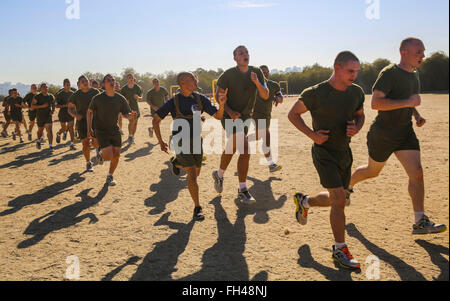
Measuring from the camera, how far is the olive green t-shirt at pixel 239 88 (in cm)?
546

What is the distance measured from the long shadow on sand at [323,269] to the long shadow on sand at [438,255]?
0.78m

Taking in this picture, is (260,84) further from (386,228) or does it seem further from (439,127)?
(439,127)

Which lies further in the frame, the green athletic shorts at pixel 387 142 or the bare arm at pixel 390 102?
the green athletic shorts at pixel 387 142

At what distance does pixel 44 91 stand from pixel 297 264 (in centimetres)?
1058

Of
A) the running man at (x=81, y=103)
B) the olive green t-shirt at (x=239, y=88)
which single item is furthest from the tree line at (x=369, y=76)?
the olive green t-shirt at (x=239, y=88)

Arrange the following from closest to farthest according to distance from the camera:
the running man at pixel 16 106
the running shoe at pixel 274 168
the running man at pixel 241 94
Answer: the running man at pixel 241 94 → the running shoe at pixel 274 168 → the running man at pixel 16 106

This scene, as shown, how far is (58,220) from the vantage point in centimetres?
532

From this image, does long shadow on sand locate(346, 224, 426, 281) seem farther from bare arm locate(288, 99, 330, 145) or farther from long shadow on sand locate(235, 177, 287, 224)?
bare arm locate(288, 99, 330, 145)

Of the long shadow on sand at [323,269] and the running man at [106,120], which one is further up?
the running man at [106,120]

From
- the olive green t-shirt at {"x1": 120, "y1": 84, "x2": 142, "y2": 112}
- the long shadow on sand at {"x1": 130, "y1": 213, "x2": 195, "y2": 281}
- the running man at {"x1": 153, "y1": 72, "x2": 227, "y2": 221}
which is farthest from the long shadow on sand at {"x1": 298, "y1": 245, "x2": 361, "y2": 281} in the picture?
the olive green t-shirt at {"x1": 120, "y1": 84, "x2": 142, "y2": 112}

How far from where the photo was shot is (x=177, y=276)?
11.5 ft

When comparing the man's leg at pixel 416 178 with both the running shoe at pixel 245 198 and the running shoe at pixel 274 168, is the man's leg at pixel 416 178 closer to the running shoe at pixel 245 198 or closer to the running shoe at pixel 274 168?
the running shoe at pixel 245 198

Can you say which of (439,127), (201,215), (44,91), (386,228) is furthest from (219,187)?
(439,127)
